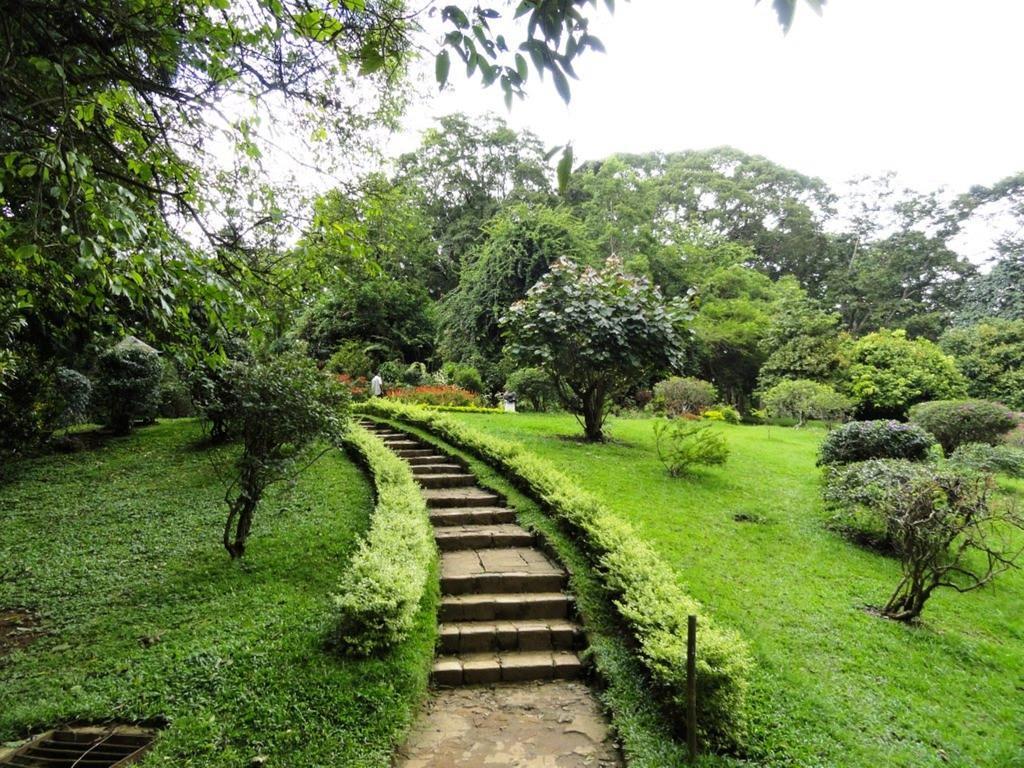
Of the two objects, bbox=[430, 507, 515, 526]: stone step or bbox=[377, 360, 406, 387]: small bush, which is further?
bbox=[377, 360, 406, 387]: small bush

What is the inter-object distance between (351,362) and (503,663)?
1555 cm

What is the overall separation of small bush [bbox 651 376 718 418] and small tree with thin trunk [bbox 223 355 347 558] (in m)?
12.5

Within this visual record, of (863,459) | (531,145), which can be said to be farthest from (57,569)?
(531,145)

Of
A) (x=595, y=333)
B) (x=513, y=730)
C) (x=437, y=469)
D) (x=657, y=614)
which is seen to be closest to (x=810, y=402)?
(x=595, y=333)

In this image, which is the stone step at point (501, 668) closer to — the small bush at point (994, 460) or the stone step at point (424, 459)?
the stone step at point (424, 459)

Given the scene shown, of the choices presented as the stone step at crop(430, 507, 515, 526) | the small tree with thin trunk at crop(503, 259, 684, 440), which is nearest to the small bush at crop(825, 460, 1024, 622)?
the stone step at crop(430, 507, 515, 526)

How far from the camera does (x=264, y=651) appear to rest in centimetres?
400

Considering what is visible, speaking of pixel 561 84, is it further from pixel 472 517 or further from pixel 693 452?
pixel 693 452

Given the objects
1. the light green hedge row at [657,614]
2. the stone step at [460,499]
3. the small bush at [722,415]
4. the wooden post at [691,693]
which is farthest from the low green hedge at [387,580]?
the small bush at [722,415]

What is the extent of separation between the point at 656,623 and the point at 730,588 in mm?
1451

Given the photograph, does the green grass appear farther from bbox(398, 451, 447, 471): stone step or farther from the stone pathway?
bbox(398, 451, 447, 471): stone step

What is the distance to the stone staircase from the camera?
431 centimetres

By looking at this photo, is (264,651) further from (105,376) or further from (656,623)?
(105,376)

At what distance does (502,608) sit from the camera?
4.89 m
